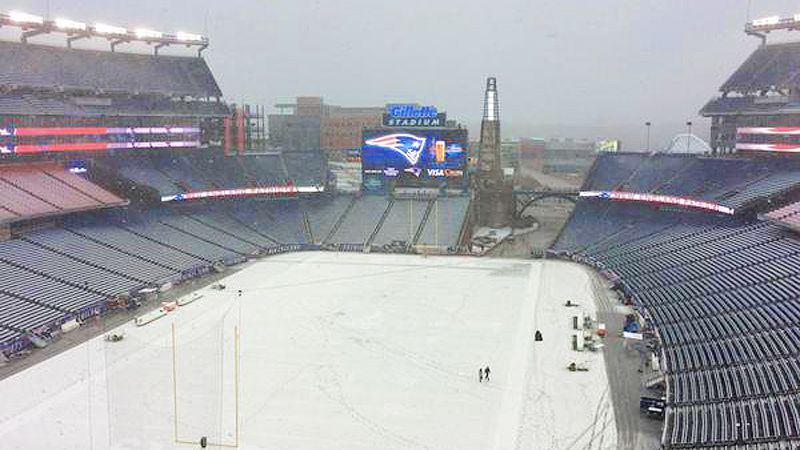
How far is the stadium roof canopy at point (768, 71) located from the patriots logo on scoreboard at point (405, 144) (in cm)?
3428

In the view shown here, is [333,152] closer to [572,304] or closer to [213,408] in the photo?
[572,304]

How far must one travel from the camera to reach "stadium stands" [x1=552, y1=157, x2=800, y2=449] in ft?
85.8

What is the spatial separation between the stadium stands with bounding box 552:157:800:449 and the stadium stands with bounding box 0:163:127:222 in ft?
147

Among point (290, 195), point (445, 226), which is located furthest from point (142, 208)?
point (445, 226)

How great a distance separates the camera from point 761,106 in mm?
68750

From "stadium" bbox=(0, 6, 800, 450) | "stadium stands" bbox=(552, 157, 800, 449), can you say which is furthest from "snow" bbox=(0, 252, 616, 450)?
"stadium stands" bbox=(552, 157, 800, 449)

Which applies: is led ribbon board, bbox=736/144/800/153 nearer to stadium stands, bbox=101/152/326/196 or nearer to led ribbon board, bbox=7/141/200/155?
stadium stands, bbox=101/152/326/196

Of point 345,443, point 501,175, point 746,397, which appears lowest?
point 345,443

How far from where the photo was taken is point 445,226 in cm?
7388

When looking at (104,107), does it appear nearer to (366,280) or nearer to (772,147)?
(366,280)

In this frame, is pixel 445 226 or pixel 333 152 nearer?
pixel 445 226

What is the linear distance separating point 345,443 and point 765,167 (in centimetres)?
5441

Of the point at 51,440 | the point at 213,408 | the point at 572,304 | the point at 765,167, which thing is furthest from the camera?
the point at 765,167

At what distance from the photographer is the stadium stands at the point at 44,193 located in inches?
2009
